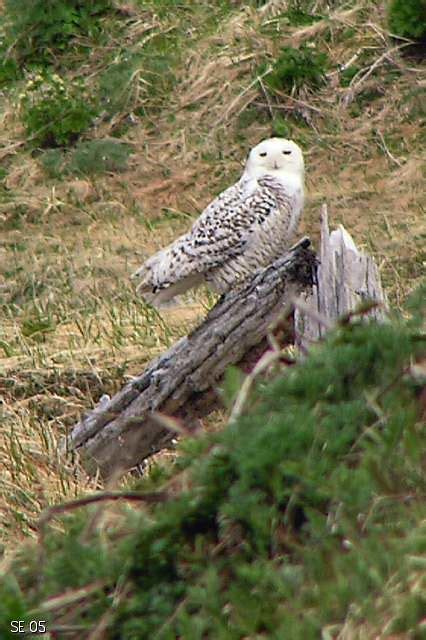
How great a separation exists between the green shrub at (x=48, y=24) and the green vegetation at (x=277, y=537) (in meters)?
10.9

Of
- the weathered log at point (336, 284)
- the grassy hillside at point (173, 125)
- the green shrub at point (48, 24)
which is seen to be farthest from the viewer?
the green shrub at point (48, 24)

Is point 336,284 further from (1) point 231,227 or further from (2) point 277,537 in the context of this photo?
(2) point 277,537

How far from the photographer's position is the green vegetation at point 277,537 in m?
2.11

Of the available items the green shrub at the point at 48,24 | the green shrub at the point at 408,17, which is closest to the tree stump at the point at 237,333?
the green shrub at the point at 408,17

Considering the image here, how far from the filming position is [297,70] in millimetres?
11602

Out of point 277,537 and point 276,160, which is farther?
point 276,160

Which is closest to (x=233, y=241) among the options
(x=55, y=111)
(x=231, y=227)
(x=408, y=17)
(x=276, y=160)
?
(x=231, y=227)

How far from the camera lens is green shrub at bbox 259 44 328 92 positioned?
1159 centimetres

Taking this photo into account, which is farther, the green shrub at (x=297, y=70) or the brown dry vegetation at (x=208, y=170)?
the green shrub at (x=297, y=70)

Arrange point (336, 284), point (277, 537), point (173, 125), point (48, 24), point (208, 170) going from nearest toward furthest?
point (277, 537) → point (336, 284) → point (208, 170) → point (173, 125) → point (48, 24)

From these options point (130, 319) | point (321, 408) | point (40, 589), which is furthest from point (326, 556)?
point (130, 319)

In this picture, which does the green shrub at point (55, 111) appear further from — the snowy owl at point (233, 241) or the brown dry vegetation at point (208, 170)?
the snowy owl at point (233, 241)

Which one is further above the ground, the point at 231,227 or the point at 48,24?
the point at 231,227

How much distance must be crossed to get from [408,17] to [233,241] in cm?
516
